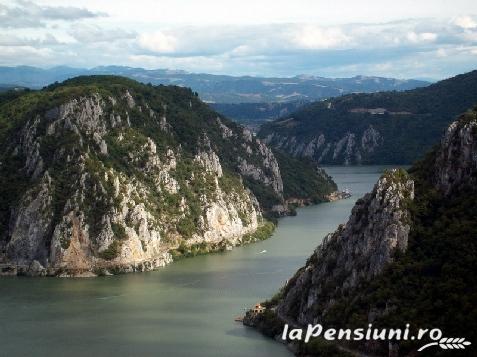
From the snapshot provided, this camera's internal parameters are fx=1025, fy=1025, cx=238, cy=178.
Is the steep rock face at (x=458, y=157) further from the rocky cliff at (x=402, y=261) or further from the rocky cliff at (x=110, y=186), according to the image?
the rocky cliff at (x=110, y=186)

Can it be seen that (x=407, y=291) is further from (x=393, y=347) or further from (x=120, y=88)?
(x=120, y=88)

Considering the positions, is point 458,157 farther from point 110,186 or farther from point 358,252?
point 110,186

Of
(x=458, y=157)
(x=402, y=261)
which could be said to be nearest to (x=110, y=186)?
(x=458, y=157)

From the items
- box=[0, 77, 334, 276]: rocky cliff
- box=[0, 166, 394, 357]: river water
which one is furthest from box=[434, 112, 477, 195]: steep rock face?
box=[0, 77, 334, 276]: rocky cliff

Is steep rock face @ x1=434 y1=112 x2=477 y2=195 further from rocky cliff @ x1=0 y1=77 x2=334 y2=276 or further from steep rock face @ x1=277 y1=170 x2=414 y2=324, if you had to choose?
rocky cliff @ x1=0 y1=77 x2=334 y2=276

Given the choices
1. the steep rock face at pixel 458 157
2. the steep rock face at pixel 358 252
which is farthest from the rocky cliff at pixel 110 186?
the steep rock face at pixel 458 157
